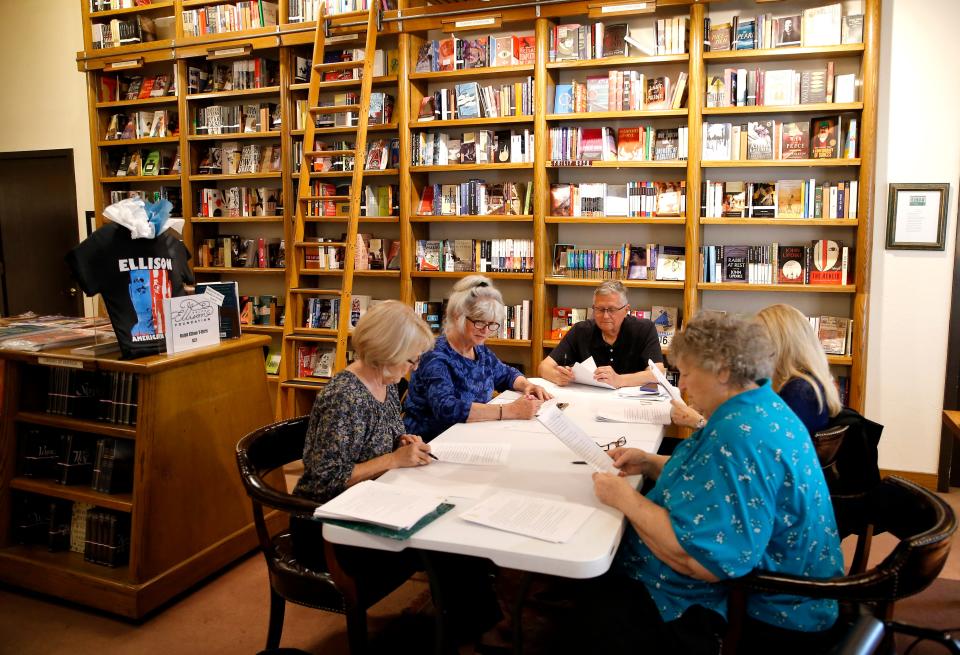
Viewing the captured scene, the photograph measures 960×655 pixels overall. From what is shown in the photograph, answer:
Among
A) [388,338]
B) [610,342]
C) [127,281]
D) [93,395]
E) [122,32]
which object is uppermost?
[122,32]

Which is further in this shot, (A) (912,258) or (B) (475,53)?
(B) (475,53)

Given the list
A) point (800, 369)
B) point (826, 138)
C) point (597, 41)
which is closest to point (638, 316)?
point (826, 138)

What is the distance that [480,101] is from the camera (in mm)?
4867

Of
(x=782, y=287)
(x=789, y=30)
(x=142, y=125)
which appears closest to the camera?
(x=789, y=30)

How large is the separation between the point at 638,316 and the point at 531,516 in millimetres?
3150

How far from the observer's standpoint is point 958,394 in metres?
4.20

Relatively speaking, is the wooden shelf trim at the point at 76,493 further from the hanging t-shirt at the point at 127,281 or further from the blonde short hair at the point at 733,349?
the blonde short hair at the point at 733,349

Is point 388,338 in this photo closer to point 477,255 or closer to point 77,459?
point 77,459

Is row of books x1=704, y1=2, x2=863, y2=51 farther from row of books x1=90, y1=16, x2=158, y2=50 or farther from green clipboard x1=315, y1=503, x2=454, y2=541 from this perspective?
row of books x1=90, y1=16, x2=158, y2=50

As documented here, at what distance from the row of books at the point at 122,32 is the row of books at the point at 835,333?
17.9 ft

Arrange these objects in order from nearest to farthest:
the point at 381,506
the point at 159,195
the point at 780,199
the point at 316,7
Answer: the point at 381,506
the point at 780,199
the point at 316,7
the point at 159,195

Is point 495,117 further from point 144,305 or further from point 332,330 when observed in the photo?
point 144,305

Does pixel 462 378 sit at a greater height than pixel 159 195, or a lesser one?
lesser

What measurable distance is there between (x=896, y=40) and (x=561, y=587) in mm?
3590
